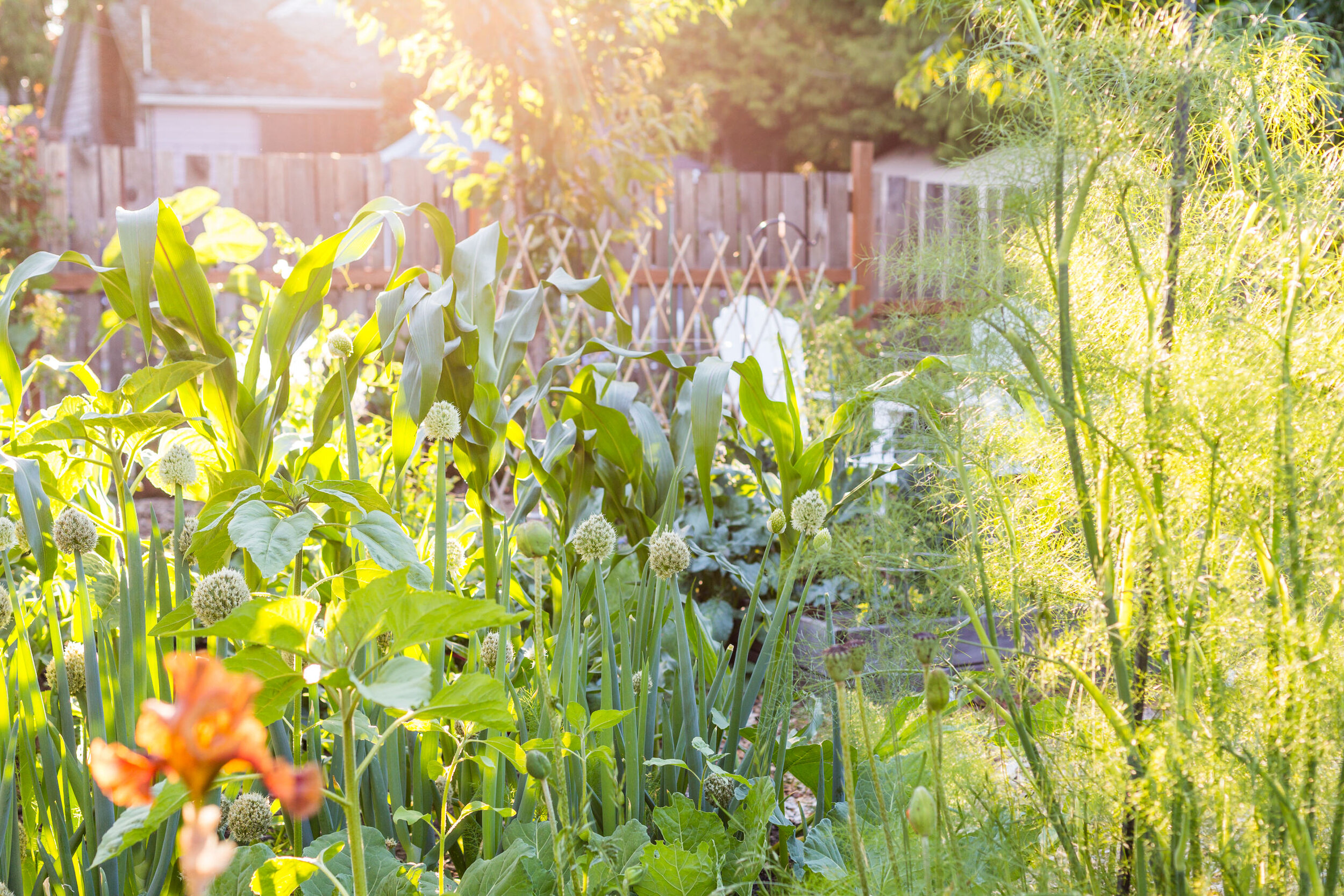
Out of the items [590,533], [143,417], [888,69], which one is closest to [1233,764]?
[590,533]

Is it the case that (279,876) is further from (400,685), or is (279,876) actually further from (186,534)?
(186,534)

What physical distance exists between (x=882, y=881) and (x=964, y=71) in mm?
690

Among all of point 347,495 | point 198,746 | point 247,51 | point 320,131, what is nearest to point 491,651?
point 347,495

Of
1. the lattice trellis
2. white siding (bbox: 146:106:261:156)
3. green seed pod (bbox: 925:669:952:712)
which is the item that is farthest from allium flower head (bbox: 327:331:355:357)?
white siding (bbox: 146:106:261:156)

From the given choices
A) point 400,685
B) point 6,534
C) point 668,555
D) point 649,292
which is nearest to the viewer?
point 400,685

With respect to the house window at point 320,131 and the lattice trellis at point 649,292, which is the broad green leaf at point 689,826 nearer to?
the lattice trellis at point 649,292

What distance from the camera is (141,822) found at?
58cm

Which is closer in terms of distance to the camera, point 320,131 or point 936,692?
point 936,692

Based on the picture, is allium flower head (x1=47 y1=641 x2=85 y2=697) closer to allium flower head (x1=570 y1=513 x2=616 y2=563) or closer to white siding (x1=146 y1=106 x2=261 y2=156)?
allium flower head (x1=570 y1=513 x2=616 y2=563)

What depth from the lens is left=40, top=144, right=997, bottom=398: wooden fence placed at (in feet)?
15.5

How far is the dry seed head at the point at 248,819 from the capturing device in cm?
82

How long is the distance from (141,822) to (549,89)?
434 cm

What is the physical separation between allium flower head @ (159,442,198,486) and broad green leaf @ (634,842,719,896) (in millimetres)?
544

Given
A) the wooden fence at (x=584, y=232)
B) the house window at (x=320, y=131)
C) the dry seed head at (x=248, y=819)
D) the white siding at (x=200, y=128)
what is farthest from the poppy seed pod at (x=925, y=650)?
the house window at (x=320, y=131)
